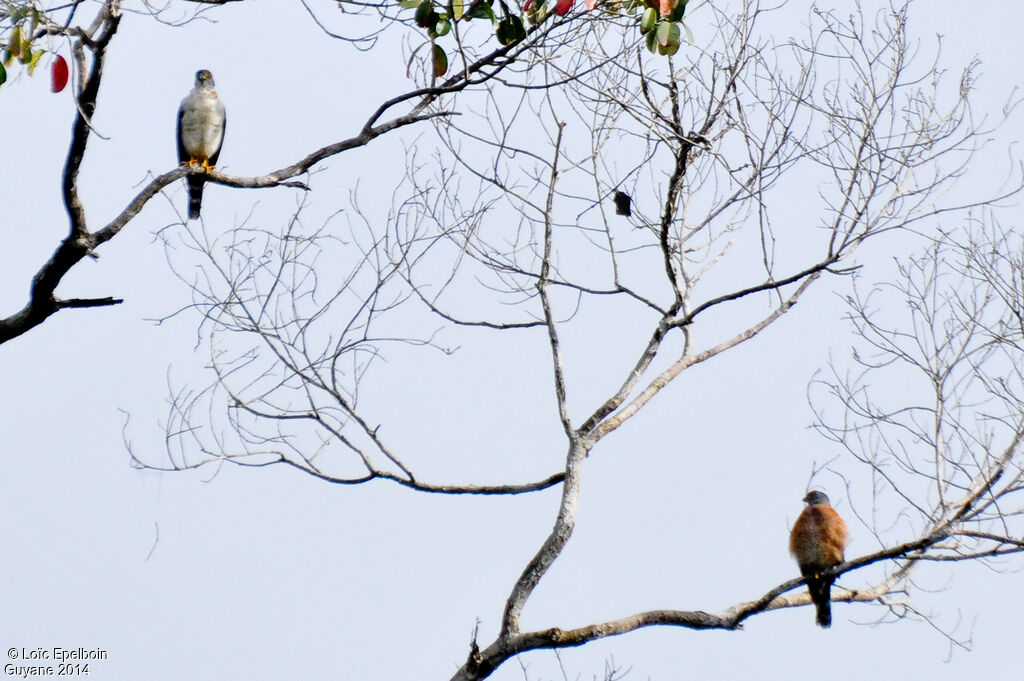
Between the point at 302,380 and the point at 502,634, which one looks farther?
the point at 302,380

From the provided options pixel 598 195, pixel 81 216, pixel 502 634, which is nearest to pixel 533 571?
pixel 502 634

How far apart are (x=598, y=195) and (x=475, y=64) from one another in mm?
1219

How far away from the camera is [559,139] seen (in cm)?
553

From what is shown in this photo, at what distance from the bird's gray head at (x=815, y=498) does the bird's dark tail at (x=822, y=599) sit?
1.10 m

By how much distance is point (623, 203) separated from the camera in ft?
18.2

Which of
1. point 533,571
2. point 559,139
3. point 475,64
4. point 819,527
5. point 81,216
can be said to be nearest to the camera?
point 81,216

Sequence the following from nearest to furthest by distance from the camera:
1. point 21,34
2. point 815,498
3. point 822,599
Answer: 1. point 21,34
2. point 822,599
3. point 815,498

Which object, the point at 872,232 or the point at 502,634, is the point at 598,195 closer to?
the point at 872,232

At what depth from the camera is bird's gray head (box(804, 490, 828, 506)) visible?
693cm

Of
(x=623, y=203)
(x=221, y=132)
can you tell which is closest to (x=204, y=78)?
(x=221, y=132)

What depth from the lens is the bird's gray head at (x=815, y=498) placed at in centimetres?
693

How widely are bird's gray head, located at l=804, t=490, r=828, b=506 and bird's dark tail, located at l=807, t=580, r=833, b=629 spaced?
3.61ft

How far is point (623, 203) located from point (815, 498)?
8.22ft

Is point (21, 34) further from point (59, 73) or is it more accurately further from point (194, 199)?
point (194, 199)
